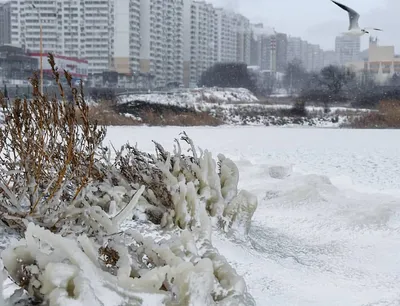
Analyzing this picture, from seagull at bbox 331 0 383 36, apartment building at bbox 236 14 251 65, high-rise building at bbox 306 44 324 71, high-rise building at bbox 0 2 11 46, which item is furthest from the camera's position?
high-rise building at bbox 306 44 324 71

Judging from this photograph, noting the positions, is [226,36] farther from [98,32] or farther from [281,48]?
[98,32]

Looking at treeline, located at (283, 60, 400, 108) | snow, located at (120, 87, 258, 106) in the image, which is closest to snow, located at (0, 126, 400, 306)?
snow, located at (120, 87, 258, 106)

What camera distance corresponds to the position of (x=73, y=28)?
244ft

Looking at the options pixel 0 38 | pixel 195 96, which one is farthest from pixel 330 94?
pixel 0 38

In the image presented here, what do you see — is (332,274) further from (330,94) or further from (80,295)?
(330,94)

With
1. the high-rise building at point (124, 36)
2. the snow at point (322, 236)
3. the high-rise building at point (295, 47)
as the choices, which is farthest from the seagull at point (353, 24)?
the high-rise building at point (295, 47)

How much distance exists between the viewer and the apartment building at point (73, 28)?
2867 inches

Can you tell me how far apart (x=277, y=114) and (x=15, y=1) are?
185 ft

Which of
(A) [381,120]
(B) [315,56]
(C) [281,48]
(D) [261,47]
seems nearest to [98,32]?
(D) [261,47]

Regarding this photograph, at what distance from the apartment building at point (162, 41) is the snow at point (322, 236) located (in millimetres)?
65523

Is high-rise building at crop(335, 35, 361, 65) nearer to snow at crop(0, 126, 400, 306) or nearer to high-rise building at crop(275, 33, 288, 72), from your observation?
high-rise building at crop(275, 33, 288, 72)

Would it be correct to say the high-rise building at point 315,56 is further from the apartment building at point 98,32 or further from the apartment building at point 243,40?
the apartment building at point 98,32

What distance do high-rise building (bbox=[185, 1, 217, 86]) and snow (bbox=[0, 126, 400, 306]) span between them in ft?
250

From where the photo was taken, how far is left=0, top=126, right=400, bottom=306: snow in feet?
11.8
